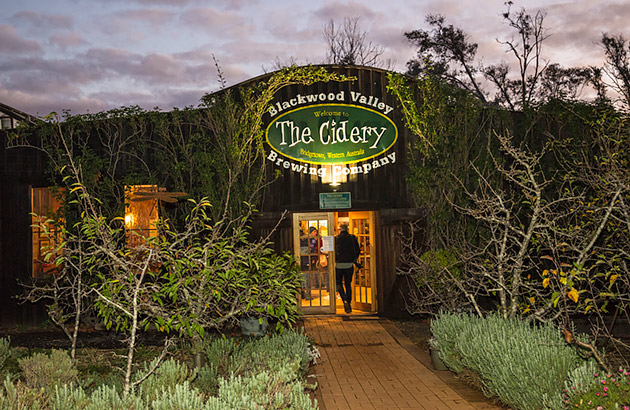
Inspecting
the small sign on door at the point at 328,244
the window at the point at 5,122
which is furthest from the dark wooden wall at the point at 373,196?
the window at the point at 5,122

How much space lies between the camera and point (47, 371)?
18.7 ft

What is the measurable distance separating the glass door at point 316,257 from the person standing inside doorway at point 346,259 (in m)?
0.17

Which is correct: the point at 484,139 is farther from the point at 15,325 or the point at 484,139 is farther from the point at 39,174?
the point at 15,325

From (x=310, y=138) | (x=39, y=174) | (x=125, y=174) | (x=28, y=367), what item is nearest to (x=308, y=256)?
(x=310, y=138)

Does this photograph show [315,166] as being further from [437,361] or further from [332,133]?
[437,361]

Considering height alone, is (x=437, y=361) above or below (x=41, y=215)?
below

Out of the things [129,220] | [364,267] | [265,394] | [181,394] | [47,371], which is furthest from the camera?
[364,267]

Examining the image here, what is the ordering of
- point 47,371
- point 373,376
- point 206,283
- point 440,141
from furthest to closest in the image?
point 440,141 < point 373,376 < point 206,283 < point 47,371

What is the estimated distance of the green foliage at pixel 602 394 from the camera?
380 centimetres

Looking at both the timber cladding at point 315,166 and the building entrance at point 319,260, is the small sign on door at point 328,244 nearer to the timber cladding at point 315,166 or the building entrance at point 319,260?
the building entrance at point 319,260

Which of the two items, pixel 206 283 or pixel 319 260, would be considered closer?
pixel 206 283

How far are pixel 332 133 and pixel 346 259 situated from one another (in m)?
2.58

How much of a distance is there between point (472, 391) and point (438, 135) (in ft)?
20.0

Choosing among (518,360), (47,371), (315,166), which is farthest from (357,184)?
(47,371)
